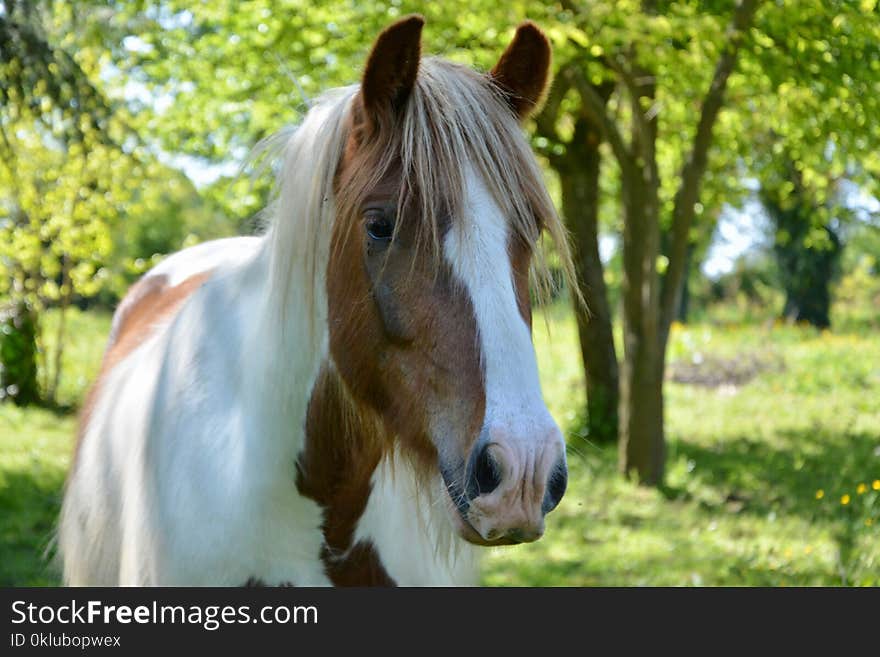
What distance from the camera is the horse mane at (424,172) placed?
78.8 inches

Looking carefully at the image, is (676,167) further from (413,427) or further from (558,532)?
(413,427)

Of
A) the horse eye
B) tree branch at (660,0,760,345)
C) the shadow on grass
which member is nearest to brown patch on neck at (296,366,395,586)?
the horse eye

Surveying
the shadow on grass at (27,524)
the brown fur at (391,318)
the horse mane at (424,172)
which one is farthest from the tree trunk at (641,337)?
the brown fur at (391,318)

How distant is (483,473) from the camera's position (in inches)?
68.4

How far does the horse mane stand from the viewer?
2002 mm

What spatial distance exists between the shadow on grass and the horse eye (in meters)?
3.92

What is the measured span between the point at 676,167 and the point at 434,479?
10.3 m

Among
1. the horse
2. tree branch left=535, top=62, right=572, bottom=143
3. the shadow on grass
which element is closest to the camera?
the horse

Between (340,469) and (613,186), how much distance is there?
39.4 feet

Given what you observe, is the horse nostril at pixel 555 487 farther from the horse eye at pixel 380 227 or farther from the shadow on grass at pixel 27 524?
the shadow on grass at pixel 27 524

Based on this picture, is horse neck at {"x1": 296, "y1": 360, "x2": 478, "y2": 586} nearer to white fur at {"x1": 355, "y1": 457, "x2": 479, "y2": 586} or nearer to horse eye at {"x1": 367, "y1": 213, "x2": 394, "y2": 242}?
white fur at {"x1": 355, "y1": 457, "x2": 479, "y2": 586}
